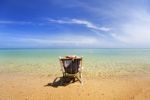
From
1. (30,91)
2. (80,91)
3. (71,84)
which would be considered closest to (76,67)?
(71,84)

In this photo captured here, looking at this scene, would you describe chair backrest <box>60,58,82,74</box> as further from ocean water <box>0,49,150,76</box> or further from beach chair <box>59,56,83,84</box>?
ocean water <box>0,49,150,76</box>

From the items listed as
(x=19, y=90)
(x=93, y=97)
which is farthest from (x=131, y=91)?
(x=19, y=90)

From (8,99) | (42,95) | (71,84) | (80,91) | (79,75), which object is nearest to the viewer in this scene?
(8,99)

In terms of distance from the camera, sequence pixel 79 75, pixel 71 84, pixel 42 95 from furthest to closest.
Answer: pixel 79 75 < pixel 71 84 < pixel 42 95

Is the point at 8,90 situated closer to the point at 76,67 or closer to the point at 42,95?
the point at 42,95

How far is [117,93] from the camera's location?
8.48m

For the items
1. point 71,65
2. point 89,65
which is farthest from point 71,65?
point 89,65

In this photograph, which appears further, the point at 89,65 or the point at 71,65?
the point at 89,65

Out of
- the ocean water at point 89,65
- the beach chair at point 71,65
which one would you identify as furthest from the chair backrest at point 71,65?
the ocean water at point 89,65

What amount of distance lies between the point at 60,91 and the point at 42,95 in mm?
1011

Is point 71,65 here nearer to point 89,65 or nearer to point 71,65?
point 71,65

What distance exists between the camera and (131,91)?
8.95 meters

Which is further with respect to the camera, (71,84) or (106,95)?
(71,84)

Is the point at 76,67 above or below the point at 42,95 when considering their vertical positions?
above
